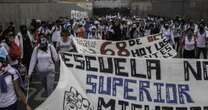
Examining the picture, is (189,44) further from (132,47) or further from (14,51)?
(14,51)

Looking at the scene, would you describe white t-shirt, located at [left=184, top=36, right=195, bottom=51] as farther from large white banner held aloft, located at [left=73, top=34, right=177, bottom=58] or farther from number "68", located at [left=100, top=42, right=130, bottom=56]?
number "68", located at [left=100, top=42, right=130, bottom=56]

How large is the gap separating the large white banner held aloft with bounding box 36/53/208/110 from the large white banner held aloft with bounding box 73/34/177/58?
6.12 m

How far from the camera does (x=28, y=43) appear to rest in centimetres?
1595

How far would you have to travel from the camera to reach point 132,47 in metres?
16.6

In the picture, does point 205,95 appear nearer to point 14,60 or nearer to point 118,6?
point 14,60

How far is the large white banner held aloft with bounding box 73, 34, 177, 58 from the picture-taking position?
1599 cm

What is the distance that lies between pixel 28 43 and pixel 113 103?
7196 millimetres

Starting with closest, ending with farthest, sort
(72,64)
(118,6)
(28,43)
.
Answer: (72,64)
(28,43)
(118,6)

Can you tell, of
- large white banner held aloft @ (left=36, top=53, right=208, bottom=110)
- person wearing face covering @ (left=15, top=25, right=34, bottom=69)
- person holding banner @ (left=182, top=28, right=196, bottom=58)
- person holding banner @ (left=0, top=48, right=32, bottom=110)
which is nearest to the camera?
person holding banner @ (left=0, top=48, right=32, bottom=110)

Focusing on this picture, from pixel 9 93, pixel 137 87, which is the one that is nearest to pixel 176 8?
pixel 137 87

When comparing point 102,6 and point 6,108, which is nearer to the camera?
point 6,108

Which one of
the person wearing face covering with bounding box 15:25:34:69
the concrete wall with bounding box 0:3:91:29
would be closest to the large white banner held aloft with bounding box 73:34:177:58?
the person wearing face covering with bounding box 15:25:34:69

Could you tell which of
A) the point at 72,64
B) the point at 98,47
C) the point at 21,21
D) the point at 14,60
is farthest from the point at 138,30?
the point at 72,64

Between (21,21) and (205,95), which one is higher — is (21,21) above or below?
above
